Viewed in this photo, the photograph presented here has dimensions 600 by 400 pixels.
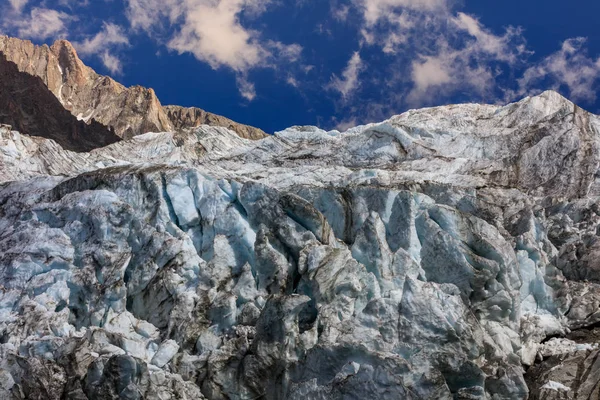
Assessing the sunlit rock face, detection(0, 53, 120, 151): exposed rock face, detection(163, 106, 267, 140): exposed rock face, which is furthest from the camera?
detection(163, 106, 267, 140): exposed rock face

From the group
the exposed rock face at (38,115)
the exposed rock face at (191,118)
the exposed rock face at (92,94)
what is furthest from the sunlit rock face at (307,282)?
the exposed rock face at (191,118)

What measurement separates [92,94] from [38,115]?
132 ft

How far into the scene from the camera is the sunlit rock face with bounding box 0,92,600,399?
25.2 metres

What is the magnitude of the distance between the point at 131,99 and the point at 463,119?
111 metres

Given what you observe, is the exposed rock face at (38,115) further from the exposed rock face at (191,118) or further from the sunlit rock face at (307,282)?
the sunlit rock face at (307,282)

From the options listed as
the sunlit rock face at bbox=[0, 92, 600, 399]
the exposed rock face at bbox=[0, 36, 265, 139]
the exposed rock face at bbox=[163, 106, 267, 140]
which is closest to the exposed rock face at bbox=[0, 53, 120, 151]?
the exposed rock face at bbox=[0, 36, 265, 139]

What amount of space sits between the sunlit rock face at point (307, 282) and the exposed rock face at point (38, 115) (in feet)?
254

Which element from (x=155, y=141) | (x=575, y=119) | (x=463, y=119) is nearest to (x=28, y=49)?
(x=155, y=141)

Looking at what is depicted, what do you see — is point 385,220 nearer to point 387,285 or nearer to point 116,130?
point 387,285

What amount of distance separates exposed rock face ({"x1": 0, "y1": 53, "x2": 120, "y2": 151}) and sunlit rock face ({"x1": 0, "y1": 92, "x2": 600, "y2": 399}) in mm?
→ 77439

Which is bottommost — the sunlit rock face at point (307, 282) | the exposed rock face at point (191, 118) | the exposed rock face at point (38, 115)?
the sunlit rock face at point (307, 282)

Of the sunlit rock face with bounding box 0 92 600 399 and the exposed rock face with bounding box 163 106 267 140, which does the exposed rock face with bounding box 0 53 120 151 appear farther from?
the sunlit rock face with bounding box 0 92 600 399

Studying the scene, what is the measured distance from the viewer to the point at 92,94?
161m

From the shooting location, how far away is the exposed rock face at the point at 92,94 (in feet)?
481
